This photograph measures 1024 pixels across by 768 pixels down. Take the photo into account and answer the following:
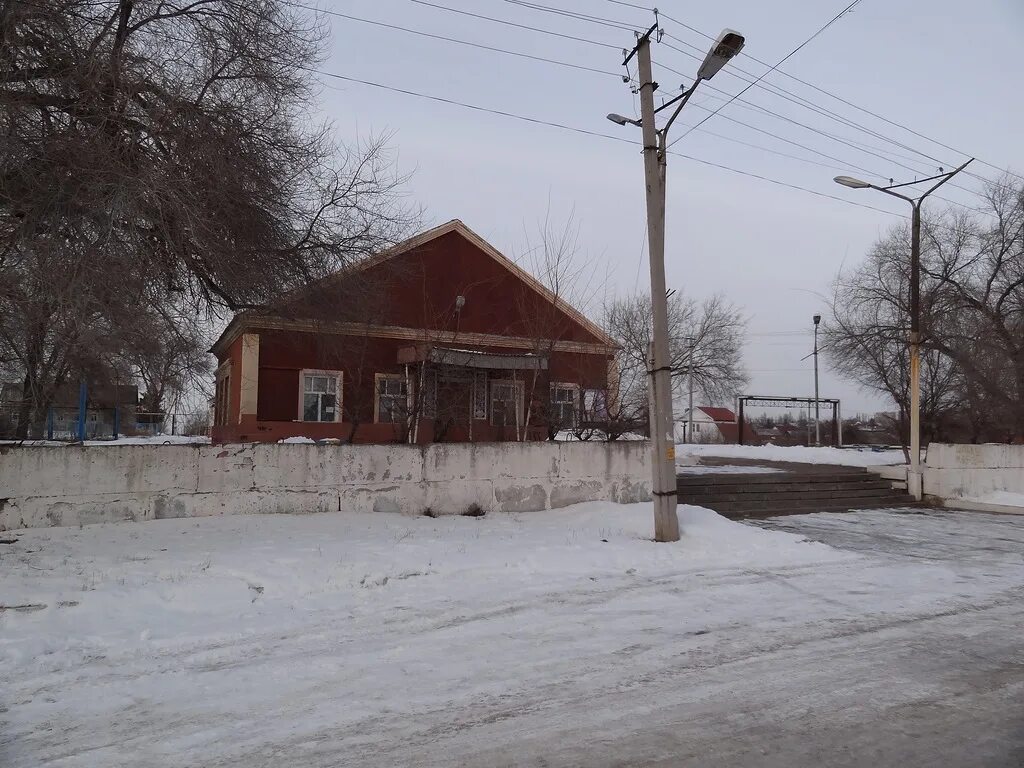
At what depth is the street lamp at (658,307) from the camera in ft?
32.9

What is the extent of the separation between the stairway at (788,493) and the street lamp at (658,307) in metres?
4.51

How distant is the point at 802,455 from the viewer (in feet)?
82.9

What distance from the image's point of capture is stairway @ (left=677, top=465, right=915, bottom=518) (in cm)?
1470

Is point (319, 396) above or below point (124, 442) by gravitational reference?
above

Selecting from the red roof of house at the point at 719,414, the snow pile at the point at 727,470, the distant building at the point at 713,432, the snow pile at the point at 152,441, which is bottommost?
the snow pile at the point at 727,470

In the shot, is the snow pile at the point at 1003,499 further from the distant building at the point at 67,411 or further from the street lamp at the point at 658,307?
the distant building at the point at 67,411

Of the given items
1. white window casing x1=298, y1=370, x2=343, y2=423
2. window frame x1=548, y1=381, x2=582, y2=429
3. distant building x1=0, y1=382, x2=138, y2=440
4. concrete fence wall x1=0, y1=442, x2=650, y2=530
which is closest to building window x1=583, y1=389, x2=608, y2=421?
window frame x1=548, y1=381, x2=582, y2=429

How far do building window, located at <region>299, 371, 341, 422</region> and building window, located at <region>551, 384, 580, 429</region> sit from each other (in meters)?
8.60

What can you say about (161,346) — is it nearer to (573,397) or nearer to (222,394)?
(573,397)

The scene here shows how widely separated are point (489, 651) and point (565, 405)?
927 cm

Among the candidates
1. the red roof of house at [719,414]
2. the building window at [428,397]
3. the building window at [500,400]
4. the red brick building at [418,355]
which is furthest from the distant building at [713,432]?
the building window at [428,397]

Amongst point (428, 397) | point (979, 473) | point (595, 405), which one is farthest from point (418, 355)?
point (979, 473)

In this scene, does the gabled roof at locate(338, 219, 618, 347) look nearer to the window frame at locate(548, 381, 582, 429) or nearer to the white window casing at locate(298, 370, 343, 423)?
the window frame at locate(548, 381, 582, 429)

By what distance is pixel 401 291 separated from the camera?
2123 centimetres
